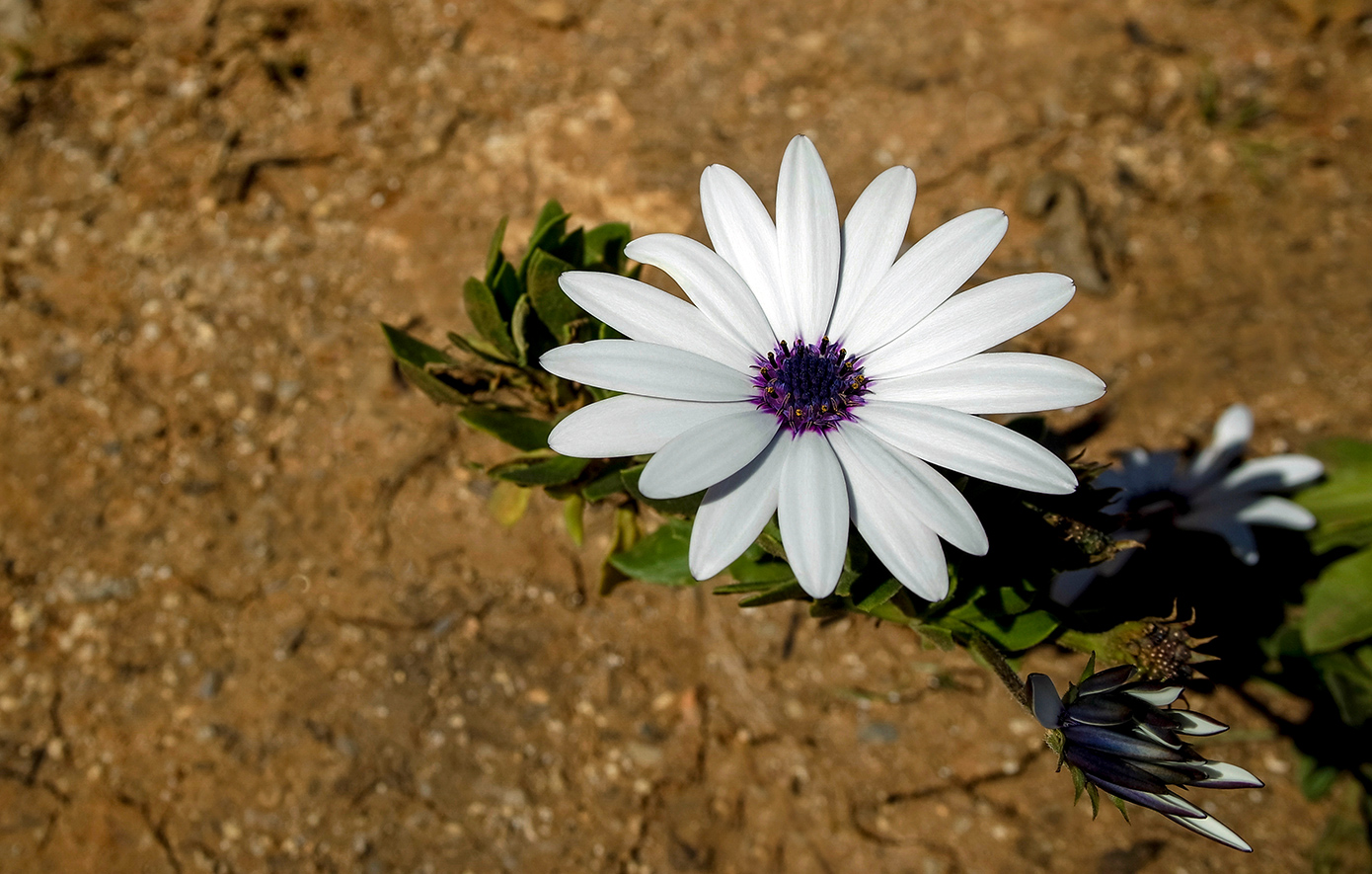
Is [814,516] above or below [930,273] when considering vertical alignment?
below

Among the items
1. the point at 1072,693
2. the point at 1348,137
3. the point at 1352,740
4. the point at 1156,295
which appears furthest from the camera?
the point at 1348,137

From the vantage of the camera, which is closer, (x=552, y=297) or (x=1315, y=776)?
(x=552, y=297)

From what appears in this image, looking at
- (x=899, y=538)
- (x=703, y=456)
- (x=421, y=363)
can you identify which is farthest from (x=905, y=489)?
(x=421, y=363)

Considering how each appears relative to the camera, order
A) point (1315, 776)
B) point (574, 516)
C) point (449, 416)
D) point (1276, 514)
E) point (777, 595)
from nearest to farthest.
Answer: point (777, 595) → point (574, 516) → point (1276, 514) → point (1315, 776) → point (449, 416)

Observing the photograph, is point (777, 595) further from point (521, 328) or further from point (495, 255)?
point (495, 255)

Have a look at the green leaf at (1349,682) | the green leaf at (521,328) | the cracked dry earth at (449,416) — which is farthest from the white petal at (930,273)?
the green leaf at (1349,682)

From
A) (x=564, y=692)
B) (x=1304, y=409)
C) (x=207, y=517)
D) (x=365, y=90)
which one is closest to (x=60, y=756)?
(x=207, y=517)

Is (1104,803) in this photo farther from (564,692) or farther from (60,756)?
(60,756)

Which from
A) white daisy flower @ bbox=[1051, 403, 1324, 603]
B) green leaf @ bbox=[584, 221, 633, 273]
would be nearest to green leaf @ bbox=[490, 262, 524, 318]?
green leaf @ bbox=[584, 221, 633, 273]
